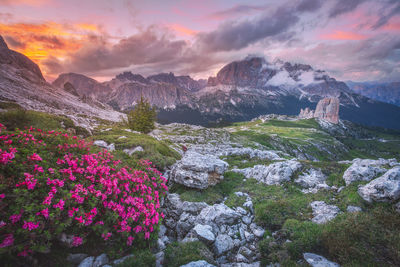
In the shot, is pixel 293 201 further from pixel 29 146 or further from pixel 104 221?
pixel 29 146

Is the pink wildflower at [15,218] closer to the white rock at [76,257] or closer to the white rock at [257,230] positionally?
the white rock at [76,257]

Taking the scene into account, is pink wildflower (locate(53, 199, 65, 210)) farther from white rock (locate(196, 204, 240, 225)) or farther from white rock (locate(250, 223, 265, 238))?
white rock (locate(250, 223, 265, 238))

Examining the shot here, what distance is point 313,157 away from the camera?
383 feet

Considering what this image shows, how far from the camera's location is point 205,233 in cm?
978

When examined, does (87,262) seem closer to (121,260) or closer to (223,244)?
(121,260)

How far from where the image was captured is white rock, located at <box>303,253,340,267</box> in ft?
24.1

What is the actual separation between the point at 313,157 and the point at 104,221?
444 feet

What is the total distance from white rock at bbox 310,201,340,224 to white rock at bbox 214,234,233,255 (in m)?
5.59

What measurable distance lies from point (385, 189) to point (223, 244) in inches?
422

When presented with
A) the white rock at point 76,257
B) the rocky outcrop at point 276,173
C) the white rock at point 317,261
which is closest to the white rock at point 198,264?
the white rock at point 76,257

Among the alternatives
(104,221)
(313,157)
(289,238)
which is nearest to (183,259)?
(104,221)

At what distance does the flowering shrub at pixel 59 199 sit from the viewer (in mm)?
5562

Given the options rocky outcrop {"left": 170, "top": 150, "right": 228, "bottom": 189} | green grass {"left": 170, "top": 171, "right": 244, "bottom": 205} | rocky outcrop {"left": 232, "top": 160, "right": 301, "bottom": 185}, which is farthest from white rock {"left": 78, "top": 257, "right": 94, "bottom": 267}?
rocky outcrop {"left": 232, "top": 160, "right": 301, "bottom": 185}

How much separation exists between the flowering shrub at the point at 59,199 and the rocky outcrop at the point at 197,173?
6.47 meters
